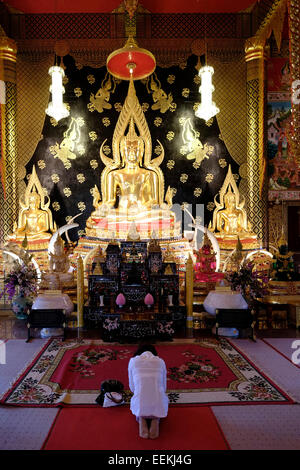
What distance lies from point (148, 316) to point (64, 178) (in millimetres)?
4117

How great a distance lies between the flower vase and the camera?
4.54 m

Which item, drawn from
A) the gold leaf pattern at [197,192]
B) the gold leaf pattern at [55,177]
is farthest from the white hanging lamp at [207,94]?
the gold leaf pattern at [55,177]

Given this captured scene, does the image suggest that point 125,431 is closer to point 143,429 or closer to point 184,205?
point 143,429

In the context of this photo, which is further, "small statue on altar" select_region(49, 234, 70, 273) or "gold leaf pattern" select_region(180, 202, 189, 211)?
"gold leaf pattern" select_region(180, 202, 189, 211)

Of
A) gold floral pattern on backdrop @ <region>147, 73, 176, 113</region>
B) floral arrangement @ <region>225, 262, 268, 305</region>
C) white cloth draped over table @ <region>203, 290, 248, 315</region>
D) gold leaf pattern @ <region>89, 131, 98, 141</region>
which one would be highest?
gold floral pattern on backdrop @ <region>147, 73, 176, 113</region>

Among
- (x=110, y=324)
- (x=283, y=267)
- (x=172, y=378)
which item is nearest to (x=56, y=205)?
(x=110, y=324)

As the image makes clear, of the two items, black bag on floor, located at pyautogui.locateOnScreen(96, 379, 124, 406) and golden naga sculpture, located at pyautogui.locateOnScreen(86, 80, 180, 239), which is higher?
golden naga sculpture, located at pyautogui.locateOnScreen(86, 80, 180, 239)

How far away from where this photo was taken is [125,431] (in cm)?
204

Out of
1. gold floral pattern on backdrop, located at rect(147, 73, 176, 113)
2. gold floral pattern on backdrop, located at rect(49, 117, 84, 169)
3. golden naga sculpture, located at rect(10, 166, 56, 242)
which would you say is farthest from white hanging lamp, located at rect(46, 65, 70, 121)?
gold floral pattern on backdrop, located at rect(147, 73, 176, 113)

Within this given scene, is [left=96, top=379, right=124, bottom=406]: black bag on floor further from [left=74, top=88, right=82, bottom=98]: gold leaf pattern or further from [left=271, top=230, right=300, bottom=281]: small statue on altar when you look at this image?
[left=74, top=88, right=82, bottom=98]: gold leaf pattern

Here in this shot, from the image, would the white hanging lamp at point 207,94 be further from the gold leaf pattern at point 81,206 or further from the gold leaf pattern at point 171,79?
the gold leaf pattern at point 81,206

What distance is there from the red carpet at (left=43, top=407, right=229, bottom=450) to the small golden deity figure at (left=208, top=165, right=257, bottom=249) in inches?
170

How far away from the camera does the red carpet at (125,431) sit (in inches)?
74.8

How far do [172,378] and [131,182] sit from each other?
4.51m
